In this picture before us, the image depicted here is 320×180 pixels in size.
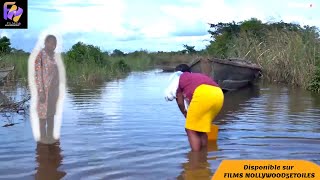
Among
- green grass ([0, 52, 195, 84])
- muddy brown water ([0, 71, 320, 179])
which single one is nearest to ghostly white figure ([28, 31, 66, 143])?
muddy brown water ([0, 71, 320, 179])

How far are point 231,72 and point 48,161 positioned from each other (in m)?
13.1

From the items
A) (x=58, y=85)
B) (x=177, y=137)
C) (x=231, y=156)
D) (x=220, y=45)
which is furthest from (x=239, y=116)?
(x=220, y=45)

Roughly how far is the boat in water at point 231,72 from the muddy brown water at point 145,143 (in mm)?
6200

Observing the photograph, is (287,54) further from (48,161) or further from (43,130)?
(48,161)

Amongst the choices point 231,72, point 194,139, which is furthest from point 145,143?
point 231,72

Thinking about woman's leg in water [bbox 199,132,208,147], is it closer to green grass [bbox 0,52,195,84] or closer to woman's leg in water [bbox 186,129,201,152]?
woman's leg in water [bbox 186,129,201,152]

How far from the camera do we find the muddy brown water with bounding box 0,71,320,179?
5.46m

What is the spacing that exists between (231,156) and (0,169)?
9.73 ft

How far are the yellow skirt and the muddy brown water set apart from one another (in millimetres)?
483

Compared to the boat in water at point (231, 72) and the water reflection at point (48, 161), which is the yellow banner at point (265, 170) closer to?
the water reflection at point (48, 161)

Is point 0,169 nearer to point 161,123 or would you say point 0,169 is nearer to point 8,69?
point 161,123

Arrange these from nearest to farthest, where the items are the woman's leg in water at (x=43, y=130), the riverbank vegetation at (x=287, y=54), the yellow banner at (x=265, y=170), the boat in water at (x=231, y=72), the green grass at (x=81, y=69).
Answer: the yellow banner at (x=265, y=170) < the woman's leg in water at (x=43, y=130) < the riverbank vegetation at (x=287, y=54) < the boat in water at (x=231, y=72) < the green grass at (x=81, y=69)

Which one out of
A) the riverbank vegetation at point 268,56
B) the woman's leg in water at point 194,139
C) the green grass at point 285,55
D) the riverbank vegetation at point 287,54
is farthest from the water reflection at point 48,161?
the green grass at point 285,55

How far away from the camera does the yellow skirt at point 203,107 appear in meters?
5.60
